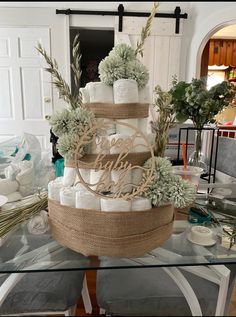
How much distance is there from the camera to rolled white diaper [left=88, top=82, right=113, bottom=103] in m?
0.57

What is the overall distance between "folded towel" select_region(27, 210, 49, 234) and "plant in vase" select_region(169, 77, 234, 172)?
1.89 ft

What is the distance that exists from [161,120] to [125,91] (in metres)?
0.11

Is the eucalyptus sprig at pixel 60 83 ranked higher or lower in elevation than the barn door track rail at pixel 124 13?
lower

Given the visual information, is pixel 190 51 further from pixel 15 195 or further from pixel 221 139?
pixel 15 195

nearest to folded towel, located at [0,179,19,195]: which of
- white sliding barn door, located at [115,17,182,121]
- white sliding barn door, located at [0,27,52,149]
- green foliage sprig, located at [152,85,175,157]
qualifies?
green foliage sprig, located at [152,85,175,157]

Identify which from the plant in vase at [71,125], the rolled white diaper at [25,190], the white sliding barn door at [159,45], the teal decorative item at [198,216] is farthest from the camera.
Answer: the white sliding barn door at [159,45]

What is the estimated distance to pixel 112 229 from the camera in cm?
55

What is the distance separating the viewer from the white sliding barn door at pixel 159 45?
3.04 metres

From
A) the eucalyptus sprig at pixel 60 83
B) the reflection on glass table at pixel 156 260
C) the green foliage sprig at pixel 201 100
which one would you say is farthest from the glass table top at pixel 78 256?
the green foliage sprig at pixel 201 100

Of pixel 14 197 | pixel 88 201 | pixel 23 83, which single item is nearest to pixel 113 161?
pixel 88 201

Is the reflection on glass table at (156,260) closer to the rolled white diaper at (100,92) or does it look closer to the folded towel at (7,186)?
the folded towel at (7,186)

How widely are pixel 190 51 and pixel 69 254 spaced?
322 cm

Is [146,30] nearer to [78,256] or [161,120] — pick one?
[161,120]

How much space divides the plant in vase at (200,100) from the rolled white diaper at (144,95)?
13.1 inches
